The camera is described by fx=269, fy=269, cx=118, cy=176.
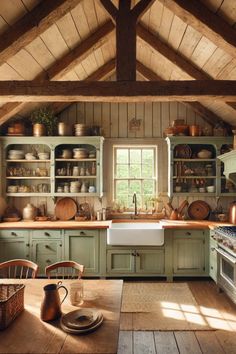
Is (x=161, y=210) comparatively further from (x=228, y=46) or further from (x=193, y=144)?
(x=228, y=46)

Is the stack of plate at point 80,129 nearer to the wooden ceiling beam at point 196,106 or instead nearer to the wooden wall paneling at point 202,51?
the wooden ceiling beam at point 196,106

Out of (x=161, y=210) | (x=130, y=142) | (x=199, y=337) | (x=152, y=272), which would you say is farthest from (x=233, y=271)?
(x=130, y=142)

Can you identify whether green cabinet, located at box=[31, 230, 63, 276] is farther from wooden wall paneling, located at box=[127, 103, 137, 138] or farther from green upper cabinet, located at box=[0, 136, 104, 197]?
wooden wall paneling, located at box=[127, 103, 137, 138]

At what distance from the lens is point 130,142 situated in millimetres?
4797

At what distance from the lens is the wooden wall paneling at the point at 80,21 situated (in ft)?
9.93

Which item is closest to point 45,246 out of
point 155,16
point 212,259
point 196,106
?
point 212,259

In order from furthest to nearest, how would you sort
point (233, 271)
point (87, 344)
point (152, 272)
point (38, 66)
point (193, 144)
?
point (193, 144), point (152, 272), point (38, 66), point (233, 271), point (87, 344)

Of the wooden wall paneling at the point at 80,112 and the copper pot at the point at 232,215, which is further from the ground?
the wooden wall paneling at the point at 80,112

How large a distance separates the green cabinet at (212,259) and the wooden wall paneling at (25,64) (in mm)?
3355

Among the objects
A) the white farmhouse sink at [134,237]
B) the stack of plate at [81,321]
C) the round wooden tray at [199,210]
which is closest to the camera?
the stack of plate at [81,321]

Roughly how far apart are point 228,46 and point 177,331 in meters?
2.96

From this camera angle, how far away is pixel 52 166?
4.48 m

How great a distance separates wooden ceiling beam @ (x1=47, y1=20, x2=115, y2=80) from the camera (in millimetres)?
3604

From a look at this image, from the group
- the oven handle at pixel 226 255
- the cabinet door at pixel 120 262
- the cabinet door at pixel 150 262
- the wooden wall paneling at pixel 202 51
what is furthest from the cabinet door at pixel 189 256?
the wooden wall paneling at pixel 202 51
